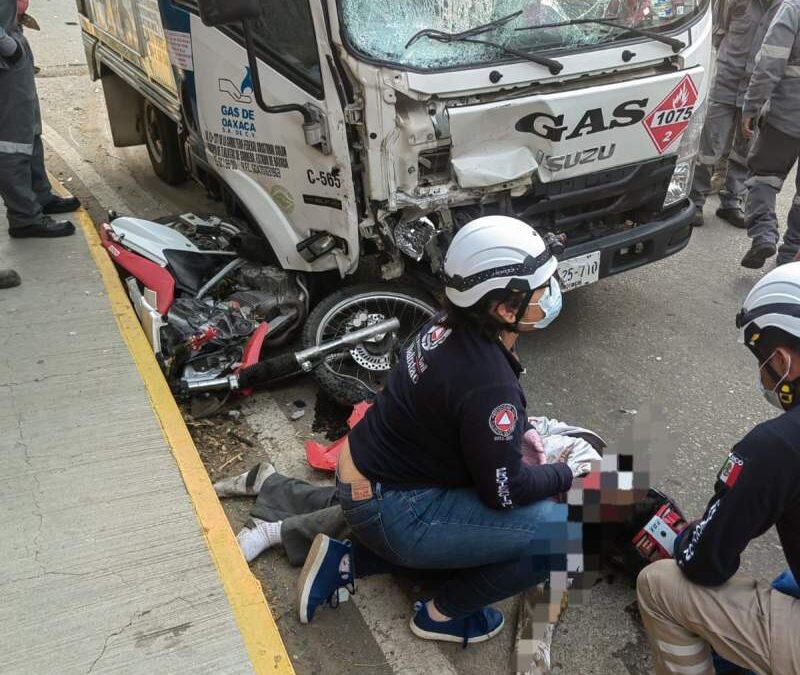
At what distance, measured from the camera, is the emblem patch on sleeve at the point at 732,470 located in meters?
1.82

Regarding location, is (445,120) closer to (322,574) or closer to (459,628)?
(322,574)

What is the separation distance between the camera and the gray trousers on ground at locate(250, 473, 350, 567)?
2.79 meters

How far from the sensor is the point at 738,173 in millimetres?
6328

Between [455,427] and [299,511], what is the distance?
1.10 meters

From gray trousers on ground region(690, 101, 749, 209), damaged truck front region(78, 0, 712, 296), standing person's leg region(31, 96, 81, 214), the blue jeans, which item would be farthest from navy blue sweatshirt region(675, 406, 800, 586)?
gray trousers on ground region(690, 101, 749, 209)

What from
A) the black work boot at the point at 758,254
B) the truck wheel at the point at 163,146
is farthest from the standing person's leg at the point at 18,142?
the black work boot at the point at 758,254

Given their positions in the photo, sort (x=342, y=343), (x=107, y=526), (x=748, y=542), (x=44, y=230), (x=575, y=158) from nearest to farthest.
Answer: (x=748, y=542) → (x=107, y=526) → (x=575, y=158) → (x=342, y=343) → (x=44, y=230)

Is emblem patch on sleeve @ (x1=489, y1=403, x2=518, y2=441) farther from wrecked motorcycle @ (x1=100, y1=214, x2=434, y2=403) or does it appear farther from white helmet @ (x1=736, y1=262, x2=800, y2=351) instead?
wrecked motorcycle @ (x1=100, y1=214, x2=434, y2=403)

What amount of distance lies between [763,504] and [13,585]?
2.26 m

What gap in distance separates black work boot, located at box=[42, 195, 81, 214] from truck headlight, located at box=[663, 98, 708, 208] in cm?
415

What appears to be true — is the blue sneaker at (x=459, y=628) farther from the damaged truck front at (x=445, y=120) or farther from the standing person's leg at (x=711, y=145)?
the standing person's leg at (x=711, y=145)

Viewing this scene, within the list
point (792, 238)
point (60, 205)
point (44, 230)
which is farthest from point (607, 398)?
point (60, 205)

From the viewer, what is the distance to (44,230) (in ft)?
16.1

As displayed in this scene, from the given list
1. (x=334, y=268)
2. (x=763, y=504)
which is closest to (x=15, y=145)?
(x=334, y=268)
